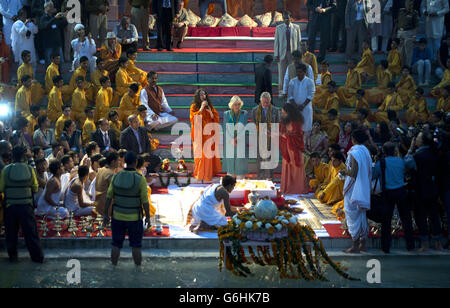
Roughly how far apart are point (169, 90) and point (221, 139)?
8.67 ft

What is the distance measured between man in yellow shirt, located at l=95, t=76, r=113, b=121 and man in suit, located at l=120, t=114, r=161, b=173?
1596 mm

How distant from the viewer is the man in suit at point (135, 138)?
1305 centimetres

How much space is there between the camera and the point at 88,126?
44.9ft

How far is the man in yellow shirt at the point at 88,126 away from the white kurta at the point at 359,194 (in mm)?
5561

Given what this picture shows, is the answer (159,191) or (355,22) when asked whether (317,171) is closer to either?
(159,191)

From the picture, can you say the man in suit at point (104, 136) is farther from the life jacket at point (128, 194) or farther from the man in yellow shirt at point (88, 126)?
the life jacket at point (128, 194)

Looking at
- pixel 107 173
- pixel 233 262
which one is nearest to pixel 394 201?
pixel 233 262

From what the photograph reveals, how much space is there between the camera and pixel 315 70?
15.5 meters

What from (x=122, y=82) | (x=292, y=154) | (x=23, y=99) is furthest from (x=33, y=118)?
(x=292, y=154)

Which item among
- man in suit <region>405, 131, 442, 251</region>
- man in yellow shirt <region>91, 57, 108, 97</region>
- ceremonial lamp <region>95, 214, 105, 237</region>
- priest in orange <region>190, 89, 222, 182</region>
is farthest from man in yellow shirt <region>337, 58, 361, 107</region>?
ceremonial lamp <region>95, 214, 105, 237</region>

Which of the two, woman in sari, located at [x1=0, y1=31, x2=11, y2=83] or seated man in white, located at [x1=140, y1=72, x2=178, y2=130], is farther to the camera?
woman in sari, located at [x1=0, y1=31, x2=11, y2=83]

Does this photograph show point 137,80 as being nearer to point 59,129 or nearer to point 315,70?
point 59,129

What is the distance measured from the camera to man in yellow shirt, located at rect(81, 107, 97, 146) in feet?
44.9

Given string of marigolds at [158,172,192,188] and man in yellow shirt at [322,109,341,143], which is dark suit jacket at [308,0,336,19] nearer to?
man in yellow shirt at [322,109,341,143]
